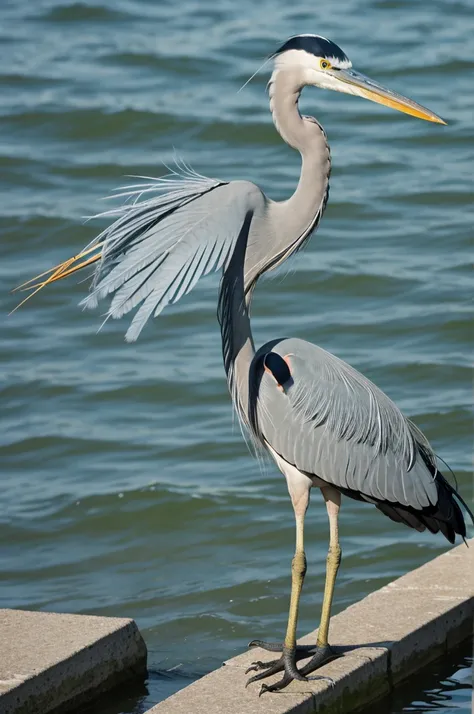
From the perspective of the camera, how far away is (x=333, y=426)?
4.64 metres

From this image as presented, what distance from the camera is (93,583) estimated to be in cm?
698

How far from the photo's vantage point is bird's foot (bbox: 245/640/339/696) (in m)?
4.48

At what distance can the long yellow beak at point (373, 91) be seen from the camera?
15.3 feet

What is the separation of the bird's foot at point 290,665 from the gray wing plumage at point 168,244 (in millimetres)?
1228

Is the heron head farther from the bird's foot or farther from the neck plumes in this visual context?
the bird's foot

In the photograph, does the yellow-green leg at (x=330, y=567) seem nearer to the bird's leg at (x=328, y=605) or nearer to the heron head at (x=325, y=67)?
the bird's leg at (x=328, y=605)

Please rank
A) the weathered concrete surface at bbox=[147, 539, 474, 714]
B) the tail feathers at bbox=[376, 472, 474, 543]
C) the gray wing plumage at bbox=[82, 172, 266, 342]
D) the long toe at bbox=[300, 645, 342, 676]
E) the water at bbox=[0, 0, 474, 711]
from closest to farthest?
the gray wing plumage at bbox=[82, 172, 266, 342] < the weathered concrete surface at bbox=[147, 539, 474, 714] < the long toe at bbox=[300, 645, 342, 676] < the tail feathers at bbox=[376, 472, 474, 543] < the water at bbox=[0, 0, 474, 711]

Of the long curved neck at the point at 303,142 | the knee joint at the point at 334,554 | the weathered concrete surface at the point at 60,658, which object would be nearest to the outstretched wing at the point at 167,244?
the long curved neck at the point at 303,142

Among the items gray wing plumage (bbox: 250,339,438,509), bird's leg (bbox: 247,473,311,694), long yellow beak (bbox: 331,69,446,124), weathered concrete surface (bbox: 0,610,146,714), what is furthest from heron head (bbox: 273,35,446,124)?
weathered concrete surface (bbox: 0,610,146,714)

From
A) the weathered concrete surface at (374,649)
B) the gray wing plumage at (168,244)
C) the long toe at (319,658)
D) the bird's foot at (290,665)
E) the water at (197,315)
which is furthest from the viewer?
the water at (197,315)

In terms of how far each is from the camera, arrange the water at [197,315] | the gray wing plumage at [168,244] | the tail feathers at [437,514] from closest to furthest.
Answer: the gray wing plumage at [168,244] < the tail feathers at [437,514] < the water at [197,315]

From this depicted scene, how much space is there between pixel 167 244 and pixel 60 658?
1.44 m

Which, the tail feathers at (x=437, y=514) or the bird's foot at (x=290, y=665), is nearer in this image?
the bird's foot at (x=290, y=665)

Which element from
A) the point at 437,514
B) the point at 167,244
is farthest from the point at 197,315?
the point at 167,244
